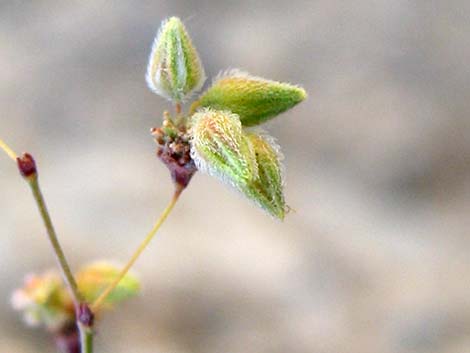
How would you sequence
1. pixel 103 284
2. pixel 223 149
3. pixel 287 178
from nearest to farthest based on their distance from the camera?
1. pixel 223 149
2. pixel 103 284
3. pixel 287 178

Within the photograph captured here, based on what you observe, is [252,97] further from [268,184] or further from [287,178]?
[287,178]

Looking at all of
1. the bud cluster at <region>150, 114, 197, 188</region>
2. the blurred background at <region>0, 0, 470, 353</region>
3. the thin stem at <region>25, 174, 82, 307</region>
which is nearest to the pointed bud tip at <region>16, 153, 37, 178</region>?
the thin stem at <region>25, 174, 82, 307</region>

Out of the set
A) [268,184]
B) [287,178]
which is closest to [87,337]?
[268,184]

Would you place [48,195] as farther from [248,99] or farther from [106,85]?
[248,99]

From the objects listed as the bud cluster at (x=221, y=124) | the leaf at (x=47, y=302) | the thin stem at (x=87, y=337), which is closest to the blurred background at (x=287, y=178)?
the leaf at (x=47, y=302)

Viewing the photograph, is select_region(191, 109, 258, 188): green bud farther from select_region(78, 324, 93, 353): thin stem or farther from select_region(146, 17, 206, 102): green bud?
select_region(78, 324, 93, 353): thin stem

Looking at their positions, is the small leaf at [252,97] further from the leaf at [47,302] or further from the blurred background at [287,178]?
the blurred background at [287,178]
